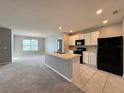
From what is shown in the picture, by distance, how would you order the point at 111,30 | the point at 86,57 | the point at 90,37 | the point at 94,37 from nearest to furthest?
1. the point at 111,30
2. the point at 94,37
3. the point at 90,37
4. the point at 86,57

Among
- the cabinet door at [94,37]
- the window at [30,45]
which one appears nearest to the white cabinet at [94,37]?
the cabinet door at [94,37]

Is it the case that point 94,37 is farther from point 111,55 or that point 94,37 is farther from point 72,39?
point 72,39

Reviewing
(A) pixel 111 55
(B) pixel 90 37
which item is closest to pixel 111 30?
(B) pixel 90 37

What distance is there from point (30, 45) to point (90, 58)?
8.03 meters

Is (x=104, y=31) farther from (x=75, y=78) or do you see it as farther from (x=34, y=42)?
(x=34, y=42)

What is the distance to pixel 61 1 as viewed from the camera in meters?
2.23

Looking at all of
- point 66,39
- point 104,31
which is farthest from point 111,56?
point 66,39

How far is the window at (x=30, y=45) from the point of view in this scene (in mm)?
10233

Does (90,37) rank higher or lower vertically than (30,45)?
higher

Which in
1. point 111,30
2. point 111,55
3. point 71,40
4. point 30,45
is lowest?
point 111,55

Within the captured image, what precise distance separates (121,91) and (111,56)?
1.80m

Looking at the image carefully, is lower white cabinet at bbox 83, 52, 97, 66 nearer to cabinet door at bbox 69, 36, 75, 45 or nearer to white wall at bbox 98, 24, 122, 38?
white wall at bbox 98, 24, 122, 38

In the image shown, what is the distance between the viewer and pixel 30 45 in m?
10.7

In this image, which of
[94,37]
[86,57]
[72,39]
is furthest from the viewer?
[72,39]
